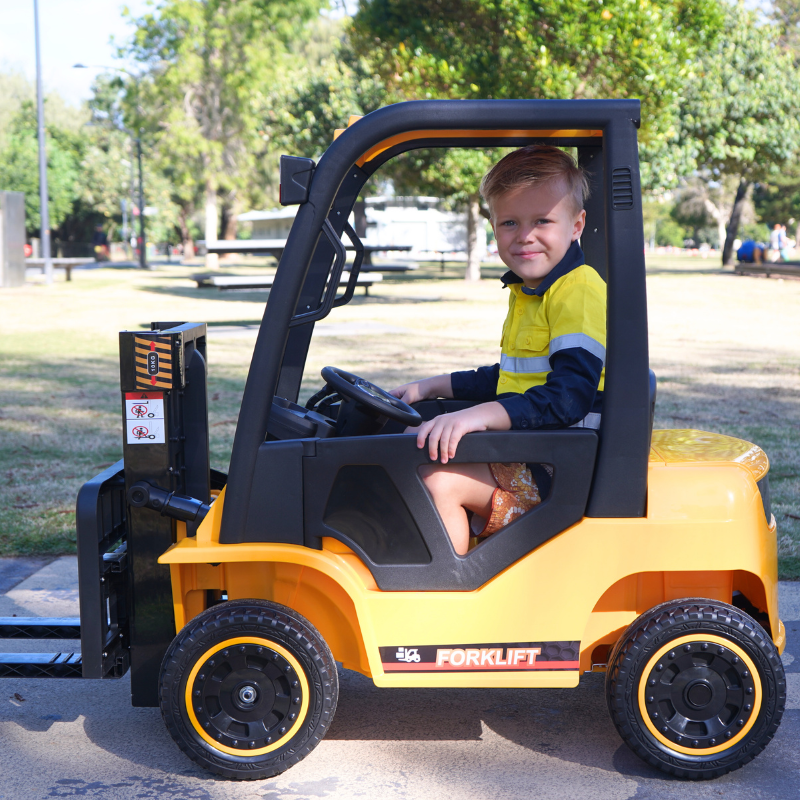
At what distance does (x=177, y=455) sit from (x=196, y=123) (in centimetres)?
4120

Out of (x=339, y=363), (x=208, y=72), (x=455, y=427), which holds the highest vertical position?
(x=208, y=72)

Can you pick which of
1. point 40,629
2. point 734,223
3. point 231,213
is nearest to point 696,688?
point 40,629

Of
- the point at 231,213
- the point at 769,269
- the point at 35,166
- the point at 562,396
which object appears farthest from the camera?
the point at 231,213

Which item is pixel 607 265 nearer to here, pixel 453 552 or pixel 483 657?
pixel 453 552

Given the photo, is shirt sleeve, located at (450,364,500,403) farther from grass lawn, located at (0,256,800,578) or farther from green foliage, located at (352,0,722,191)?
green foliage, located at (352,0,722,191)

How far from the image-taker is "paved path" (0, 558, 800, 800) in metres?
2.35

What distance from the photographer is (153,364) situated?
2443 millimetres

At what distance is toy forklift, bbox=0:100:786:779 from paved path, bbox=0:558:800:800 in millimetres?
104

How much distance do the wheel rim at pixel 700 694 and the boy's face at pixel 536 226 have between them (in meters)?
1.04

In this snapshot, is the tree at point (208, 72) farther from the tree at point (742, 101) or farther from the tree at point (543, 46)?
the tree at point (543, 46)

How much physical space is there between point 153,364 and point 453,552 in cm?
94

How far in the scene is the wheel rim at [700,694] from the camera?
232 centimetres

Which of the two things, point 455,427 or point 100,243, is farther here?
point 100,243

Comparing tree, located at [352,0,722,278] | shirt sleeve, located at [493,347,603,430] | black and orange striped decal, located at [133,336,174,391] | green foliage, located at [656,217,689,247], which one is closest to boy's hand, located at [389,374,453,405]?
shirt sleeve, located at [493,347,603,430]
